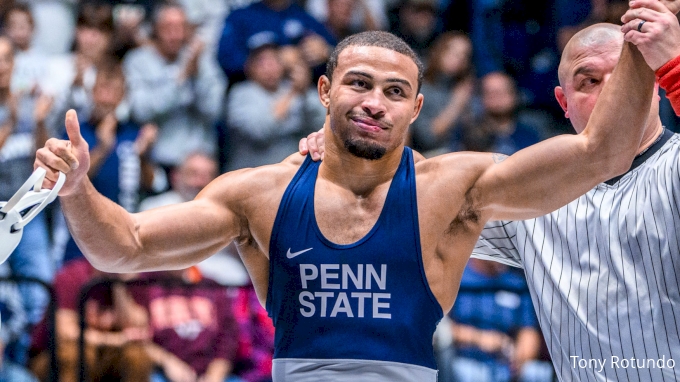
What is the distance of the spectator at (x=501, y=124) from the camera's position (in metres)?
6.75

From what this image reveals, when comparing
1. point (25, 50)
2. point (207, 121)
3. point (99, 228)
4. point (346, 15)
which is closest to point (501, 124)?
point (346, 15)

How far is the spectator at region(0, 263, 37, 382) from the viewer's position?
4.81m

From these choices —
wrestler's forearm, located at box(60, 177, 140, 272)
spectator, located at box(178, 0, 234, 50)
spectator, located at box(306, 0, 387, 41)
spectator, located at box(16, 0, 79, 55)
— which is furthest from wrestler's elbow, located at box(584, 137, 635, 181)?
spectator, located at box(16, 0, 79, 55)

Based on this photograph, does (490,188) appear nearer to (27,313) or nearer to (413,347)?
(413,347)

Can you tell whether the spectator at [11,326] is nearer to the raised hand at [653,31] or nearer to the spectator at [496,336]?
the spectator at [496,336]

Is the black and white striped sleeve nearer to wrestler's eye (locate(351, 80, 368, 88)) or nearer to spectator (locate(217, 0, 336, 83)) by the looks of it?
wrestler's eye (locate(351, 80, 368, 88))

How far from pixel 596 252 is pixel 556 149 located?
1.70 ft

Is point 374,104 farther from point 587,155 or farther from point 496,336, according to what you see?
point 496,336

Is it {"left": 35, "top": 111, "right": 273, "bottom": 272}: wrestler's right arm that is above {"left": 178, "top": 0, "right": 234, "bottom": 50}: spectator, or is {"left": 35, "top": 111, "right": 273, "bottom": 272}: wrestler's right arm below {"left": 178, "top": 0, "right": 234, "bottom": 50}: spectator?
below

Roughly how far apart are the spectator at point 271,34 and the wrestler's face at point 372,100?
4.03m

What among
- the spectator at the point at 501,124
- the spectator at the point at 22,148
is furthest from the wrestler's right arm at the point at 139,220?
the spectator at the point at 501,124

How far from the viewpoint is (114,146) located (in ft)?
20.1

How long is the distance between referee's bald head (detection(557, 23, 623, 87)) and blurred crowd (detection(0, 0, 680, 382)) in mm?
2054

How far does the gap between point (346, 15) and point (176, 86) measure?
160 centimetres
